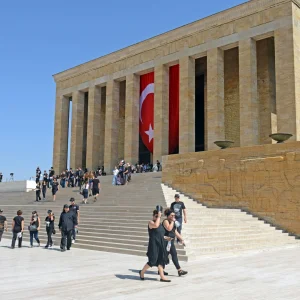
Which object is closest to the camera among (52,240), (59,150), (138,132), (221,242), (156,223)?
(156,223)

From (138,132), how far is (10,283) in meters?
22.7

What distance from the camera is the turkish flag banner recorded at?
2781 cm

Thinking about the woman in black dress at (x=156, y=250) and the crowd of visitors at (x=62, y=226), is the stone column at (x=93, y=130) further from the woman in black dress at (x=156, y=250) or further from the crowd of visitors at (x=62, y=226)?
the woman in black dress at (x=156, y=250)

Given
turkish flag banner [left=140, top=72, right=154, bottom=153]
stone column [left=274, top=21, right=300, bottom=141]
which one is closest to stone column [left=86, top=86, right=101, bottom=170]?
turkish flag banner [left=140, top=72, right=154, bottom=153]

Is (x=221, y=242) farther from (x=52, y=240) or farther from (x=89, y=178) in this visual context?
(x=89, y=178)

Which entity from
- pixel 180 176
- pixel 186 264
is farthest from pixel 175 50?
pixel 186 264

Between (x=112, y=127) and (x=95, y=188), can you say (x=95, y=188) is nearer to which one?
(x=95, y=188)

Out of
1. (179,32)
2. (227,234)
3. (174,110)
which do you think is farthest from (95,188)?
(179,32)

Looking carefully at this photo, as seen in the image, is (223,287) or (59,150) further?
(59,150)

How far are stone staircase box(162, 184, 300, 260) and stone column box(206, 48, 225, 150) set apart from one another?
29.2 feet

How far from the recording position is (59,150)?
3366 cm

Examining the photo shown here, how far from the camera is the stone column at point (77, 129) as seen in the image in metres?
32.5

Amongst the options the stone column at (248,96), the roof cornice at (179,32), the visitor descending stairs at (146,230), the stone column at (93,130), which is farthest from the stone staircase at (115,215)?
the roof cornice at (179,32)

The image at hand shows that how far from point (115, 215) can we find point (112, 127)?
16676 millimetres
